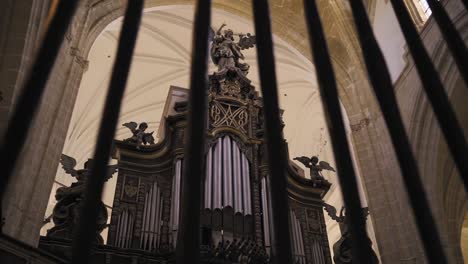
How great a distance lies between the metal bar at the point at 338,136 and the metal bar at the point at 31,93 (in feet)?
3.01

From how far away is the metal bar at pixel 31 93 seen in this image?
1.19 meters

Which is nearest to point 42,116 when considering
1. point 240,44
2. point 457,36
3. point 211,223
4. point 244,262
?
point 211,223

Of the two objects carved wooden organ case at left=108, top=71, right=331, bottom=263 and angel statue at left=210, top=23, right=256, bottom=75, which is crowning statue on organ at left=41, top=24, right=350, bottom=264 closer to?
carved wooden organ case at left=108, top=71, right=331, bottom=263

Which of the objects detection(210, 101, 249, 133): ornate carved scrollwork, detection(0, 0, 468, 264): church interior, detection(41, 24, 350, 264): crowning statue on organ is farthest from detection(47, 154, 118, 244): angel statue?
detection(210, 101, 249, 133): ornate carved scrollwork

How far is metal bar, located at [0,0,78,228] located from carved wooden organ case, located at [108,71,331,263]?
4.76 metres

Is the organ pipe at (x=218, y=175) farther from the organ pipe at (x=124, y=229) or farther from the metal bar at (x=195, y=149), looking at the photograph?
the metal bar at (x=195, y=149)

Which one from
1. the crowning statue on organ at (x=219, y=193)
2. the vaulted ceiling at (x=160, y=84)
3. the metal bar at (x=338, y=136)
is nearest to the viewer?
the metal bar at (x=338, y=136)

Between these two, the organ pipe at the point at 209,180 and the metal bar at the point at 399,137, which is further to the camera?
the organ pipe at the point at 209,180

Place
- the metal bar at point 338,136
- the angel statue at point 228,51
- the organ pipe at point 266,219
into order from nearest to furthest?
1. the metal bar at point 338,136
2. the organ pipe at point 266,219
3. the angel statue at point 228,51

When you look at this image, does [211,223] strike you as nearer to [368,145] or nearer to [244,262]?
[244,262]

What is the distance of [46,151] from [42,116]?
19.3 inches

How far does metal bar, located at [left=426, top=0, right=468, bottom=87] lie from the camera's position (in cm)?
182

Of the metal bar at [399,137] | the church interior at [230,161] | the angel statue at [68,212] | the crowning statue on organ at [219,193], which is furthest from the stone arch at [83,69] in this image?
the metal bar at [399,137]

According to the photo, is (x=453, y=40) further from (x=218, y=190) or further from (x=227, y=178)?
(x=227, y=178)
